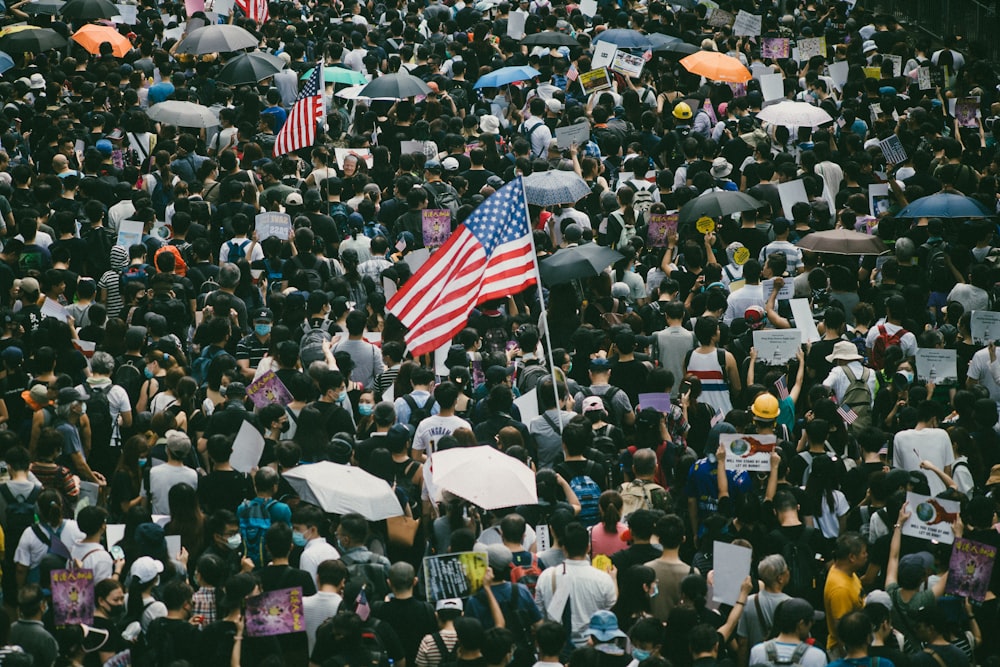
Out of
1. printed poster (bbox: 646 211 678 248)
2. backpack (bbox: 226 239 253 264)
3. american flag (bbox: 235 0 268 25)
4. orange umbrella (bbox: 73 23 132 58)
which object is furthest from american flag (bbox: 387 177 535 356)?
american flag (bbox: 235 0 268 25)

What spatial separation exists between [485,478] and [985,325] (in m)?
5.64

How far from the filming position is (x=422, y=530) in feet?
34.6

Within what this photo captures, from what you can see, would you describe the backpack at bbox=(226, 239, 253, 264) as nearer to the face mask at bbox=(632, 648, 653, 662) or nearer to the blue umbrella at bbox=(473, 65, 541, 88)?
the blue umbrella at bbox=(473, 65, 541, 88)

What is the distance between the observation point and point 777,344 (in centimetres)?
1273

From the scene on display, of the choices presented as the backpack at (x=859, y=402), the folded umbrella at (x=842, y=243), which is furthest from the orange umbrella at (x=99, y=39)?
the backpack at (x=859, y=402)

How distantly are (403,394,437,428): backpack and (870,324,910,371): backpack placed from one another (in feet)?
14.1

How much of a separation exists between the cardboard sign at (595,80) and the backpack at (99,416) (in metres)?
10.4

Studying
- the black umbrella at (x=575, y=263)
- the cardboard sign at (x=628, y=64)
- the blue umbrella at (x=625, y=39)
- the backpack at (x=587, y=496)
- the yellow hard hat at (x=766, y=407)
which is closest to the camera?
the backpack at (x=587, y=496)

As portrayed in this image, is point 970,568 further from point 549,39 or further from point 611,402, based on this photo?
point 549,39

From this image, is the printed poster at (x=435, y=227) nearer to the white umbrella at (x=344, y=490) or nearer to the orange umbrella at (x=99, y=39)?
the white umbrella at (x=344, y=490)

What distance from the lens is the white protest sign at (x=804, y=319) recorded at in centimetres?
1323

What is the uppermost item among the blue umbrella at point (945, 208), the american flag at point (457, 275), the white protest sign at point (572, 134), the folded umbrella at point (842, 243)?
the american flag at point (457, 275)

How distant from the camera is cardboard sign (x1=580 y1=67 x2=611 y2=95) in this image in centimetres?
2041

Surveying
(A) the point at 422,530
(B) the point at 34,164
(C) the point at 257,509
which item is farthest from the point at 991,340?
(B) the point at 34,164
